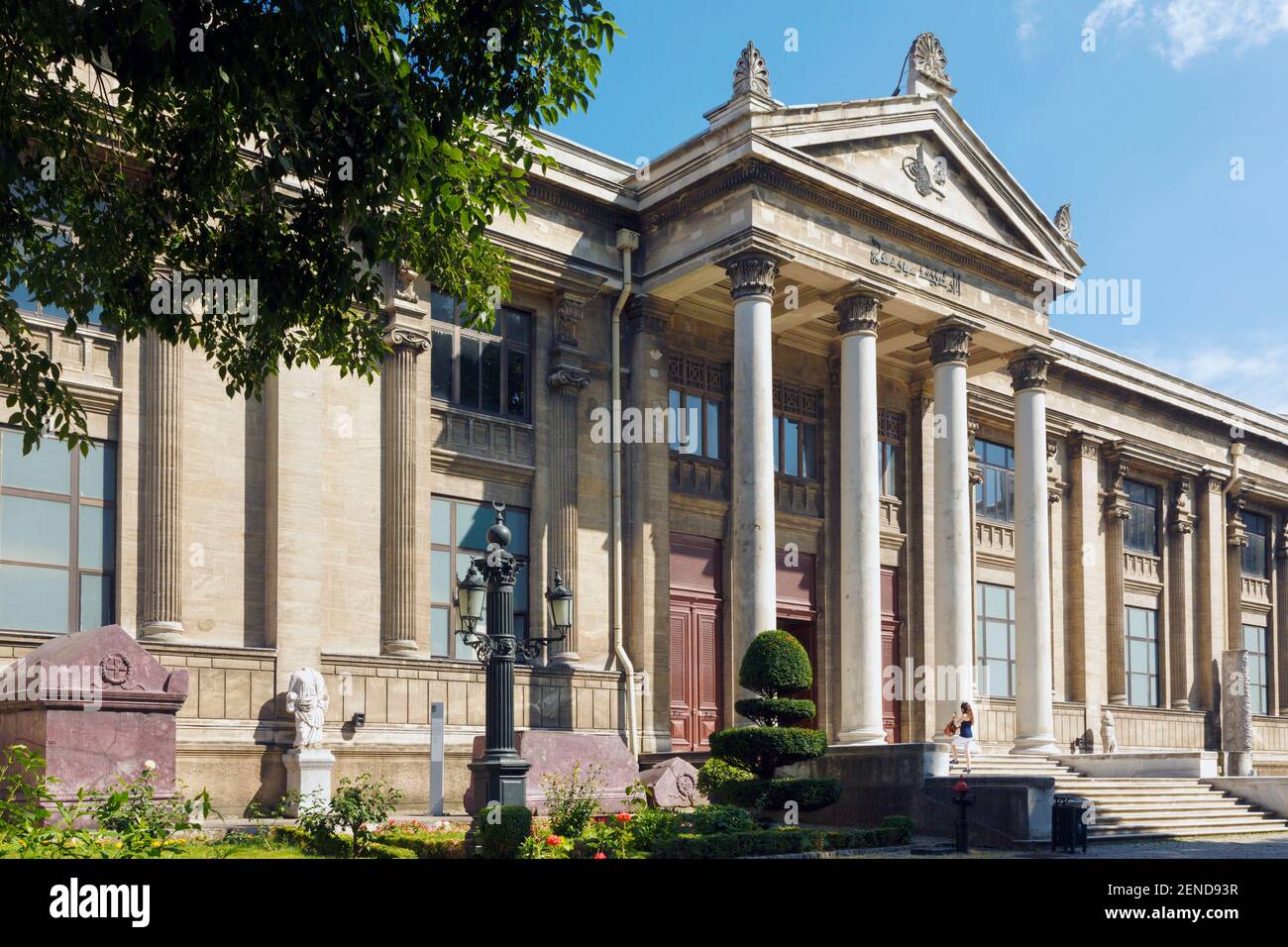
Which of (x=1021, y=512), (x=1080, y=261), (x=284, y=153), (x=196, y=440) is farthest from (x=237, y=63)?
(x=1080, y=261)

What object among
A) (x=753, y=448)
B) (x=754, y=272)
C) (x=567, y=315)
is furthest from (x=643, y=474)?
(x=754, y=272)

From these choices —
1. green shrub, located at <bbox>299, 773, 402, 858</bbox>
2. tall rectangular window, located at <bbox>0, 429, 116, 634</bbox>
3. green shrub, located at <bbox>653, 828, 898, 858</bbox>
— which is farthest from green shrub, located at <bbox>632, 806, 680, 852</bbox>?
tall rectangular window, located at <bbox>0, 429, 116, 634</bbox>

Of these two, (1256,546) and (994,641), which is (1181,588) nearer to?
(1256,546)

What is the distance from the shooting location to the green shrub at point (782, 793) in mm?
21516

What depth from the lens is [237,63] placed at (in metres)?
10.7

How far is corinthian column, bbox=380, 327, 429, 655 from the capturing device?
24.3 metres

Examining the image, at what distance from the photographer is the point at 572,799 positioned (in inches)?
703

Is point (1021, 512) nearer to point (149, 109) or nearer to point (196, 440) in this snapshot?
point (196, 440)

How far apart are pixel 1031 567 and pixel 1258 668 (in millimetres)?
18601

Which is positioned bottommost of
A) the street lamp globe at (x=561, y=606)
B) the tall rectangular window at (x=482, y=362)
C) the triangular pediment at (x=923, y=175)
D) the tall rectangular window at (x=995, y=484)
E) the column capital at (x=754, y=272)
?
the street lamp globe at (x=561, y=606)

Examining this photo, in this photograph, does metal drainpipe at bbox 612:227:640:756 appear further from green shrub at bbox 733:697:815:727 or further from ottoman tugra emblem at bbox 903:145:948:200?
ottoman tugra emblem at bbox 903:145:948:200

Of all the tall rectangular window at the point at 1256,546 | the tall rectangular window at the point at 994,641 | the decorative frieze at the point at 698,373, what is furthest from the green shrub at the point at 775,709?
the tall rectangular window at the point at 1256,546

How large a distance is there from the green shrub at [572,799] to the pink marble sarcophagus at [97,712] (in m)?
4.58

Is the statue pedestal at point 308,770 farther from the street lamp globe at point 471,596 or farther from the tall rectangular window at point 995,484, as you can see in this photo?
the tall rectangular window at point 995,484
